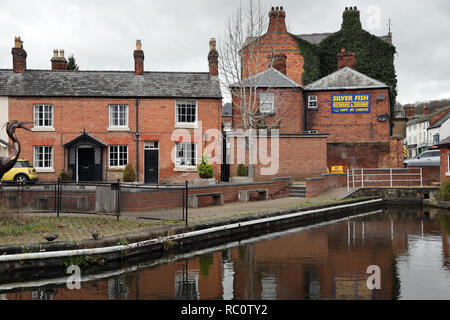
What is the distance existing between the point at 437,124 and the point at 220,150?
151 ft

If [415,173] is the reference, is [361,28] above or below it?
above

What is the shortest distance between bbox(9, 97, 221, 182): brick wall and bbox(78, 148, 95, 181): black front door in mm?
697

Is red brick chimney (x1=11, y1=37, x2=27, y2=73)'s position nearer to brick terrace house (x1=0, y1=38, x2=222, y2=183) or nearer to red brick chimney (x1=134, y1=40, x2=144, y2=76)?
brick terrace house (x1=0, y1=38, x2=222, y2=183)

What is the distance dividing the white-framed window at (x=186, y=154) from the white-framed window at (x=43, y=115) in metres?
7.59

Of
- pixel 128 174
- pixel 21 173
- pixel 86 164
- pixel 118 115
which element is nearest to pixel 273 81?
pixel 118 115

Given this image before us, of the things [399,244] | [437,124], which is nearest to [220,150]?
[399,244]

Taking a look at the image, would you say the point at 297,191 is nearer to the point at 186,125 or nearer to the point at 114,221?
the point at 186,125

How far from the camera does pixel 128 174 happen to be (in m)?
23.1

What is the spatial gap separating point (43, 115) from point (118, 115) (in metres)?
4.31

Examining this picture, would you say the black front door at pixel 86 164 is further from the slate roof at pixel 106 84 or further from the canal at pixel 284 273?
the canal at pixel 284 273

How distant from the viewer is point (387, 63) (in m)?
35.5
